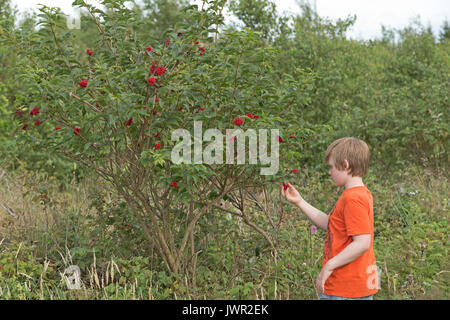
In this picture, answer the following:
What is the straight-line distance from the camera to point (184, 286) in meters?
3.65

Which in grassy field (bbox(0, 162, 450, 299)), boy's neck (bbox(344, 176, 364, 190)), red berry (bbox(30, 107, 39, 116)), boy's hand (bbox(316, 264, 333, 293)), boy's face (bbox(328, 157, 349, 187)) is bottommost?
grassy field (bbox(0, 162, 450, 299))

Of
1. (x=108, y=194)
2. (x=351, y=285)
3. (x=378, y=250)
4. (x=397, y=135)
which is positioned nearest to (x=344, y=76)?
(x=397, y=135)

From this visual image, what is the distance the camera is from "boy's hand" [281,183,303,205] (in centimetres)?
285

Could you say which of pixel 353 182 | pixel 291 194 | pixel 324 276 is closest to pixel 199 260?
pixel 291 194

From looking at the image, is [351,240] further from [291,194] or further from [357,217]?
[291,194]

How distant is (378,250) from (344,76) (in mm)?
4510

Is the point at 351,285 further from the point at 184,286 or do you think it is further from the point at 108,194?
the point at 108,194

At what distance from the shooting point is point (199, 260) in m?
4.08

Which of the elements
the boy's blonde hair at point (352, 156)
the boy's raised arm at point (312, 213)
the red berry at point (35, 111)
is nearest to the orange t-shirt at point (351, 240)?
the boy's blonde hair at point (352, 156)

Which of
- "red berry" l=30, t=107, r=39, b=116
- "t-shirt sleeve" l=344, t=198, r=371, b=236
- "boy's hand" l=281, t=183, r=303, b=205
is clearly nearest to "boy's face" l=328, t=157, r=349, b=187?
"t-shirt sleeve" l=344, t=198, r=371, b=236

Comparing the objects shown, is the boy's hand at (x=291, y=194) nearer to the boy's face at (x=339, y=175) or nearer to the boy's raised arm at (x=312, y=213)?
the boy's raised arm at (x=312, y=213)

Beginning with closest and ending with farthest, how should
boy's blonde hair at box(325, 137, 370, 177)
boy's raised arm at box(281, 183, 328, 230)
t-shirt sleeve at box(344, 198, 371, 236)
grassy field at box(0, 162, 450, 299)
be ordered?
t-shirt sleeve at box(344, 198, 371, 236), boy's blonde hair at box(325, 137, 370, 177), boy's raised arm at box(281, 183, 328, 230), grassy field at box(0, 162, 450, 299)

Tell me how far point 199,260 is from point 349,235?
1.98 metres

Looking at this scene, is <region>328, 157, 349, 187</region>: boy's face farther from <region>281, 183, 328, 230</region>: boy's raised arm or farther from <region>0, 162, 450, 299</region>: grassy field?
<region>0, 162, 450, 299</region>: grassy field
